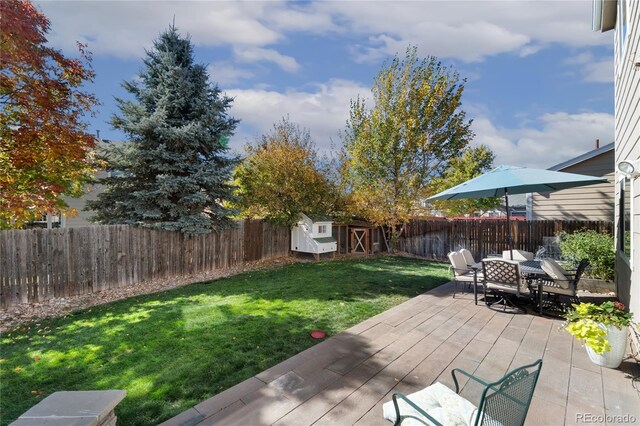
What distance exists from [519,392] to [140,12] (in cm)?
916

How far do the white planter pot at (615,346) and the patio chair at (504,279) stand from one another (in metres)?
1.66

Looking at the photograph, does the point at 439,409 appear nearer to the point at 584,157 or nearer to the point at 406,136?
the point at 406,136

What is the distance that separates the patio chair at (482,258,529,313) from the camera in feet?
16.0

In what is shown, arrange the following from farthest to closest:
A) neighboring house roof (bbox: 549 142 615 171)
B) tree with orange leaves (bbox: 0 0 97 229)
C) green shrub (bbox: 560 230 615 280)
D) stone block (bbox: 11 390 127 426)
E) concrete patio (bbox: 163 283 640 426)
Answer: neighboring house roof (bbox: 549 142 615 171) < green shrub (bbox: 560 230 615 280) < tree with orange leaves (bbox: 0 0 97 229) < concrete patio (bbox: 163 283 640 426) < stone block (bbox: 11 390 127 426)

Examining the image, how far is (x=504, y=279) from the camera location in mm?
5004

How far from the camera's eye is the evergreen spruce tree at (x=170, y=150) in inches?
313

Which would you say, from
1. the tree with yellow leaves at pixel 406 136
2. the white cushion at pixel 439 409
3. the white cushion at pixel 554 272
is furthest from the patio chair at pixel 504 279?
the tree with yellow leaves at pixel 406 136

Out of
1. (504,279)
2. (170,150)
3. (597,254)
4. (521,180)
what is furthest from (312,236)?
(597,254)

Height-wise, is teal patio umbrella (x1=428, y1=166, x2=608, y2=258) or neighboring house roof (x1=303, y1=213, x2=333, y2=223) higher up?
teal patio umbrella (x1=428, y1=166, x2=608, y2=258)

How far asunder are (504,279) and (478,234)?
7.34m

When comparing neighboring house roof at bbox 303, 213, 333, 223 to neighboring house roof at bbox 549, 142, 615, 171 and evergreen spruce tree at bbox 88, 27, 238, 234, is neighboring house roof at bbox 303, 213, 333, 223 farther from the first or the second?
neighboring house roof at bbox 549, 142, 615, 171

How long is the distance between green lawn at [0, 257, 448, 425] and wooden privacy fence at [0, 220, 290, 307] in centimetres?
137

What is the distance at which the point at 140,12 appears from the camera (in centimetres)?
664

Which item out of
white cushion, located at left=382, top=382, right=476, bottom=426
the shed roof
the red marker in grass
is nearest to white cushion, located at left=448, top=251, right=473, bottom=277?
the red marker in grass
